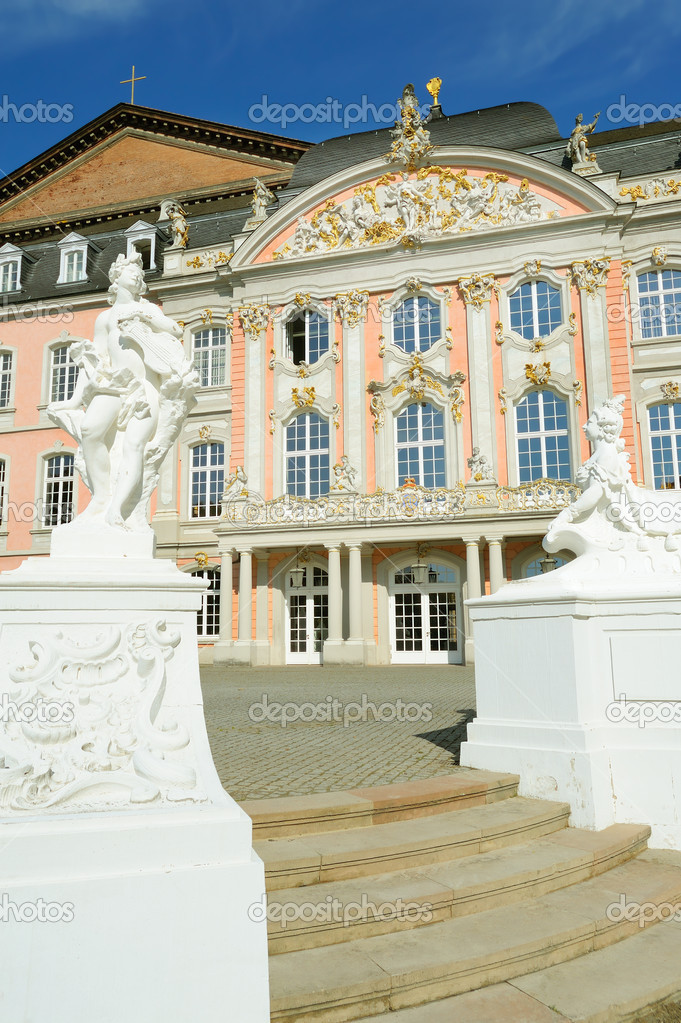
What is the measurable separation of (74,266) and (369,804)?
27.7m

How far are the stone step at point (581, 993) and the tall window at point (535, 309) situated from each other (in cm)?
1953

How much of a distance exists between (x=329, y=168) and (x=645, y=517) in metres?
22.1

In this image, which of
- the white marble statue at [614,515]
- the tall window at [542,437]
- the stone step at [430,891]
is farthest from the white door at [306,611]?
the stone step at [430,891]

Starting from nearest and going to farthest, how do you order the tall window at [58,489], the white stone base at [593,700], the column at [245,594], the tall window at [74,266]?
the white stone base at [593,700] → the column at [245,594] → the tall window at [58,489] → the tall window at [74,266]

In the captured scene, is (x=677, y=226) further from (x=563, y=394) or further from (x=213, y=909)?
(x=213, y=909)

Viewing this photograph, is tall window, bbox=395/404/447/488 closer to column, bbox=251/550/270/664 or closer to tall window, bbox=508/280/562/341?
tall window, bbox=508/280/562/341

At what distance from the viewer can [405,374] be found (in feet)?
72.5

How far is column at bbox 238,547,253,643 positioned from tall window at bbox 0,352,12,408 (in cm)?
1167

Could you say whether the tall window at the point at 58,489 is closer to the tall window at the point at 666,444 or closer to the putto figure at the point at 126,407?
the tall window at the point at 666,444

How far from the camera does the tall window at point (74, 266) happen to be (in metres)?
27.9

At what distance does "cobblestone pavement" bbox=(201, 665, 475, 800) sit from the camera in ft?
17.5

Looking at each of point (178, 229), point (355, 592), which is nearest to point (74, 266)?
point (178, 229)

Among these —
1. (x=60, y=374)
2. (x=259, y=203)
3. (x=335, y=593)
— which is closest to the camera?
(x=335, y=593)

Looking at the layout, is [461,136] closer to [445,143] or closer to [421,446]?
[445,143]
